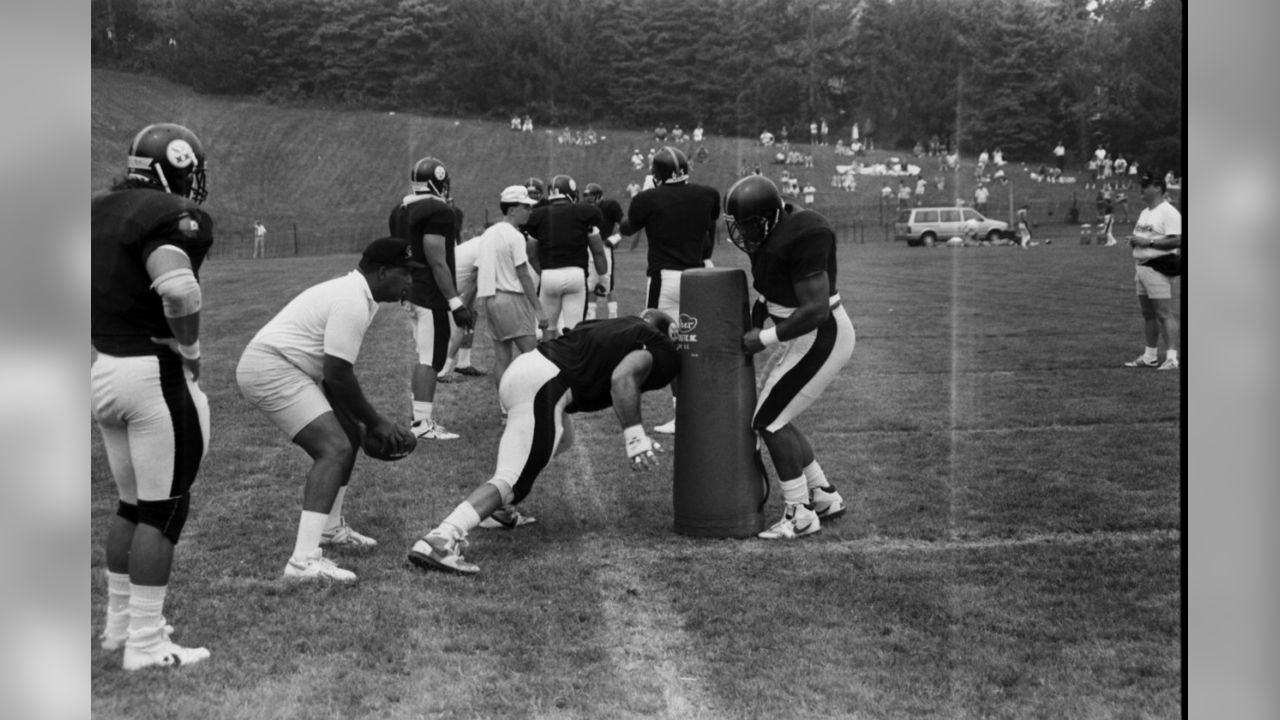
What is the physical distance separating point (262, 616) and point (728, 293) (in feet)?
6.29

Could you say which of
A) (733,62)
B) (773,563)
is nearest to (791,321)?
(773,563)

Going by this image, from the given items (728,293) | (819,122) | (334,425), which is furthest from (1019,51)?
(334,425)

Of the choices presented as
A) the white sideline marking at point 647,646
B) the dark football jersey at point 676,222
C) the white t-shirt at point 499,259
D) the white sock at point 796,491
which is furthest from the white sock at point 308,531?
the dark football jersey at point 676,222

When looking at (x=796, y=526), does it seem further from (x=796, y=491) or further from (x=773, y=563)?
(x=773, y=563)

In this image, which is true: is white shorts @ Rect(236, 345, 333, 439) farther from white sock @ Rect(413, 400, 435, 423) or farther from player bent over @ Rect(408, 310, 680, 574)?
white sock @ Rect(413, 400, 435, 423)

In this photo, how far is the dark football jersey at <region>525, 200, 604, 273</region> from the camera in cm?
608

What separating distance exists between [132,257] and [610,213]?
252 cm

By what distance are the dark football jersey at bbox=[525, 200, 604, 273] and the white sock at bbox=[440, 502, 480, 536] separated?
189cm

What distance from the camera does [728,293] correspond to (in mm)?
4832

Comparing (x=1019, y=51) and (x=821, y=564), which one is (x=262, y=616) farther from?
(x=1019, y=51)

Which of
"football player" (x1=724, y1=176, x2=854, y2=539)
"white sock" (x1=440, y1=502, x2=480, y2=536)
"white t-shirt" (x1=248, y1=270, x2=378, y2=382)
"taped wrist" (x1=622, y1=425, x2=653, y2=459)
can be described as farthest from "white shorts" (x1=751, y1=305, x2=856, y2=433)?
"white t-shirt" (x1=248, y1=270, x2=378, y2=382)

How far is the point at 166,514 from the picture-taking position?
3.90 metres

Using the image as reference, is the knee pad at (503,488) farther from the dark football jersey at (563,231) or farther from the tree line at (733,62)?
the dark football jersey at (563,231)

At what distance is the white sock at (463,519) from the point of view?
173 inches
